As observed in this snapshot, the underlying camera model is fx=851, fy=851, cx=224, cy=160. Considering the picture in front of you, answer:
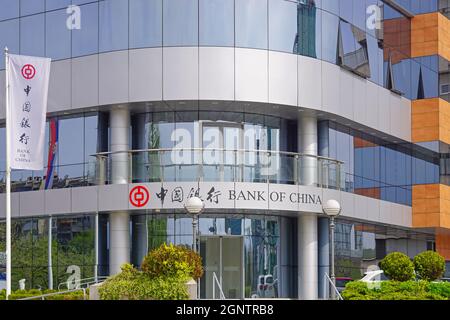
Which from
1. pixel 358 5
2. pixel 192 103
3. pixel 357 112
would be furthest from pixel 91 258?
pixel 358 5

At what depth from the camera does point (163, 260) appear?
69.8 ft

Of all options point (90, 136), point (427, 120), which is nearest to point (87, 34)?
point (90, 136)

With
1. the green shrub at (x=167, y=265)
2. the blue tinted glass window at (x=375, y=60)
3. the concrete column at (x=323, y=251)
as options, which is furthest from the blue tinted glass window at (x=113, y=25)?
the blue tinted glass window at (x=375, y=60)

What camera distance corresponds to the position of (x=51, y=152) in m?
33.0

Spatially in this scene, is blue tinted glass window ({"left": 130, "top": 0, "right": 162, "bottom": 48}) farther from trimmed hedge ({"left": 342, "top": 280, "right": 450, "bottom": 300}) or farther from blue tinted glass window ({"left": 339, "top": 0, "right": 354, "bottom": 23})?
trimmed hedge ({"left": 342, "top": 280, "right": 450, "bottom": 300})

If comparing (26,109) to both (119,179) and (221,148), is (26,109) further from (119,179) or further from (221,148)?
(221,148)

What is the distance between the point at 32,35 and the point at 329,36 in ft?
37.8

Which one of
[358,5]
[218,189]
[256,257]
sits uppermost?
[358,5]

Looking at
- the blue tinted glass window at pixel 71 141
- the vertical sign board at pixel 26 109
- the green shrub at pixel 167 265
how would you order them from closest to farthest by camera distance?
the green shrub at pixel 167 265, the vertical sign board at pixel 26 109, the blue tinted glass window at pixel 71 141

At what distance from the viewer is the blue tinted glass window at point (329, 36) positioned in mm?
32344

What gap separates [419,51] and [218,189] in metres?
16.7

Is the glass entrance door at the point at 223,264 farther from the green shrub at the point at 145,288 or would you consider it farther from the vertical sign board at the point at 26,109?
the green shrub at the point at 145,288
